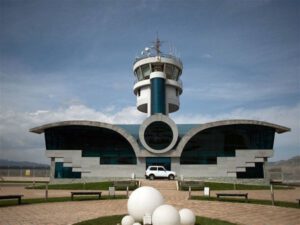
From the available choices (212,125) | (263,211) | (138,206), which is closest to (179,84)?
(212,125)

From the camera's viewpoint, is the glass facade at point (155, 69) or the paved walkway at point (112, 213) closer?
the paved walkway at point (112, 213)

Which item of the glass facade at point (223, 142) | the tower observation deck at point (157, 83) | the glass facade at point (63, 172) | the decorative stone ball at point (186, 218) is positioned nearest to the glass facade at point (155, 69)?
the tower observation deck at point (157, 83)

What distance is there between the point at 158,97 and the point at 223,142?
1303cm

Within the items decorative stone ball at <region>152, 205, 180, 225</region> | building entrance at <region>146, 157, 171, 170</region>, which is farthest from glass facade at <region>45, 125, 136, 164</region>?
decorative stone ball at <region>152, 205, 180, 225</region>

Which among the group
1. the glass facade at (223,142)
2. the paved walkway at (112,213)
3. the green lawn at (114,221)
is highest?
the glass facade at (223,142)

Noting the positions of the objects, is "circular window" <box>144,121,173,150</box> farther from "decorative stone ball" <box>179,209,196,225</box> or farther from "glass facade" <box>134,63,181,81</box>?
"decorative stone ball" <box>179,209,196,225</box>

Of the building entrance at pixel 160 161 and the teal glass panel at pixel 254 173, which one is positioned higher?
the building entrance at pixel 160 161

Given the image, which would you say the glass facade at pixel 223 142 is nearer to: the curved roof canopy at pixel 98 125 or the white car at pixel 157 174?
the white car at pixel 157 174

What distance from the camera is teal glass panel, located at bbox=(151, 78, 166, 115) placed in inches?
1983

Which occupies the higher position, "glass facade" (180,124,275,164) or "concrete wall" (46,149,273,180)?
"glass facade" (180,124,275,164)

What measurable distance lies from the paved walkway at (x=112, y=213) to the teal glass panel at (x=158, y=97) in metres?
31.3

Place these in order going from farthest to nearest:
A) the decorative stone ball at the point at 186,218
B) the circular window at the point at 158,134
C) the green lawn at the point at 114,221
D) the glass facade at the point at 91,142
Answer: the glass facade at the point at 91,142, the circular window at the point at 158,134, the green lawn at the point at 114,221, the decorative stone ball at the point at 186,218

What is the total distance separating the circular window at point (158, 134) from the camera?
143ft

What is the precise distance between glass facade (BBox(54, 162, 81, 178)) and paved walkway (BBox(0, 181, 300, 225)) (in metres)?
26.5
